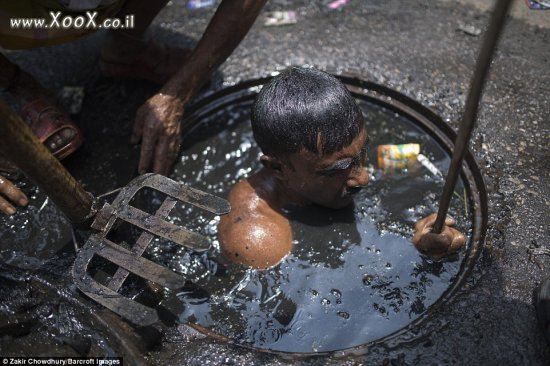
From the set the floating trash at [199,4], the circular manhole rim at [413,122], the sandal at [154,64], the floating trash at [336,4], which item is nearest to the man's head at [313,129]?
the circular manhole rim at [413,122]

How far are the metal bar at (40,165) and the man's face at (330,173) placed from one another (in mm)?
1033

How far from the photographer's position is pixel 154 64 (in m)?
3.36

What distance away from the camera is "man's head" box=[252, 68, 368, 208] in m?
2.36

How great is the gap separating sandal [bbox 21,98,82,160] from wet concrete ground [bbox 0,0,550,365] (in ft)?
0.69

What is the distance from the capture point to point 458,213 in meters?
2.76

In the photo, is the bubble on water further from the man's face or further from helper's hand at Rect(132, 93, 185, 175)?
helper's hand at Rect(132, 93, 185, 175)

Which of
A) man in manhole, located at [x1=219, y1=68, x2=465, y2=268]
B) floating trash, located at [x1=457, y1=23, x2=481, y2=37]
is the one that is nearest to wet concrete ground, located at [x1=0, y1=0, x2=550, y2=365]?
floating trash, located at [x1=457, y1=23, x2=481, y2=37]

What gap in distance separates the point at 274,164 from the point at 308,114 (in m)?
0.40

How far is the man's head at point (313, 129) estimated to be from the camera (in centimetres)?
236

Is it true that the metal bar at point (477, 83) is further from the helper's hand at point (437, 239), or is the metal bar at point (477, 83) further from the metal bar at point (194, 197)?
the metal bar at point (194, 197)

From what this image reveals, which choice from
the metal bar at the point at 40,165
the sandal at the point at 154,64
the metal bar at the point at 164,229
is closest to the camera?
the metal bar at the point at 40,165

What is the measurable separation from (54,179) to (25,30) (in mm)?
1118

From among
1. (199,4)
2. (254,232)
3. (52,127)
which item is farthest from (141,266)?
(199,4)

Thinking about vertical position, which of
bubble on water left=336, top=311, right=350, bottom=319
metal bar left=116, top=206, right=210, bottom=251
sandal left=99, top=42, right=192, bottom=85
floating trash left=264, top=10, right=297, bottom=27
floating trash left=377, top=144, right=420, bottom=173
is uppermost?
floating trash left=264, top=10, right=297, bottom=27
